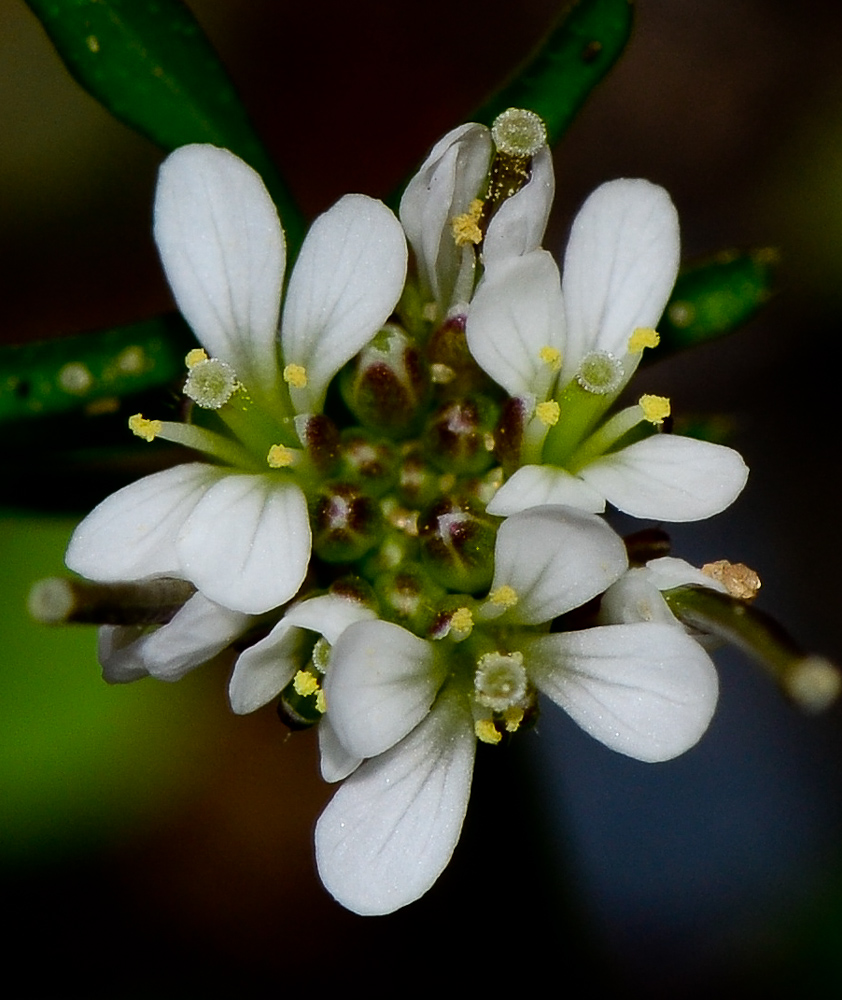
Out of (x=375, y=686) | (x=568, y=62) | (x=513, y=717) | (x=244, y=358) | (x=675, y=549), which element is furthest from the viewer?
(x=675, y=549)

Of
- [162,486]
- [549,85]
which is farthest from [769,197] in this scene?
[162,486]

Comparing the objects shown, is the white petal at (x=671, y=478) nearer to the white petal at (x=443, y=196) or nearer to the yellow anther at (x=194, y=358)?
the white petal at (x=443, y=196)

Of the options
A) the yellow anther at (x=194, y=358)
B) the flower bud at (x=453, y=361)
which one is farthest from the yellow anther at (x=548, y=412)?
the yellow anther at (x=194, y=358)

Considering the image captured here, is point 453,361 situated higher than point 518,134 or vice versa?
point 518,134

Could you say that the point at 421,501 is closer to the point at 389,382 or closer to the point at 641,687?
the point at 389,382

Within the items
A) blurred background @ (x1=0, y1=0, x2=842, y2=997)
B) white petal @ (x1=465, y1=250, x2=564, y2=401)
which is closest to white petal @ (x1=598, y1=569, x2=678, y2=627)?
white petal @ (x1=465, y1=250, x2=564, y2=401)

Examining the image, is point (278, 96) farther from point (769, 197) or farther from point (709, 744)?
point (709, 744)

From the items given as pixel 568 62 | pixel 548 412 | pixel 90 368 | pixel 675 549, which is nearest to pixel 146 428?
pixel 90 368
